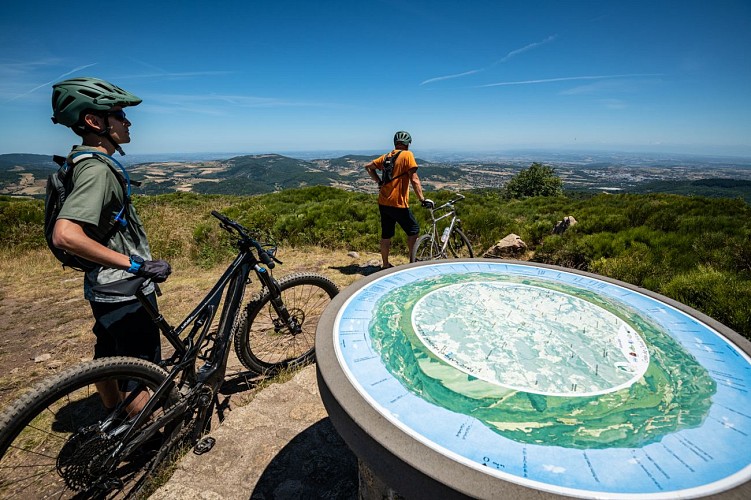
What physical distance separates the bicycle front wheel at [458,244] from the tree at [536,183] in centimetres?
4302

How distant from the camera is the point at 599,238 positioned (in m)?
5.64

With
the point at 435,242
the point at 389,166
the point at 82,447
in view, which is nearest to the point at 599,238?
the point at 435,242

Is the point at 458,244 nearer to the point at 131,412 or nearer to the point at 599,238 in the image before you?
the point at 599,238

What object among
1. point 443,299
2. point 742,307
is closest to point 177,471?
point 443,299

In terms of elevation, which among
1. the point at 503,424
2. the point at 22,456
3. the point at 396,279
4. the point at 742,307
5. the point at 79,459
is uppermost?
the point at 396,279

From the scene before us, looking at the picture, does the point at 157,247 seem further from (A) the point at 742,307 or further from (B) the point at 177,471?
(A) the point at 742,307

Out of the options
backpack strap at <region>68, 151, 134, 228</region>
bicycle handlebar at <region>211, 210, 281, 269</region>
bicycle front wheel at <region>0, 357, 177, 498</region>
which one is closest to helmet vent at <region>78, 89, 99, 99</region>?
backpack strap at <region>68, 151, 134, 228</region>

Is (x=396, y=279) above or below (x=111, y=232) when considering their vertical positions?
below

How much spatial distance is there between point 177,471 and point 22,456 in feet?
4.76

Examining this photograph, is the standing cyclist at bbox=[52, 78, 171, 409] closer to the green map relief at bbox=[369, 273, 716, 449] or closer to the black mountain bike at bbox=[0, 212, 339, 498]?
the black mountain bike at bbox=[0, 212, 339, 498]

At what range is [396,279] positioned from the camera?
2.77 m

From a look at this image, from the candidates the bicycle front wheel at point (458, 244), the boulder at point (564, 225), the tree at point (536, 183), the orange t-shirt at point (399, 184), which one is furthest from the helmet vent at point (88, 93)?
the tree at point (536, 183)

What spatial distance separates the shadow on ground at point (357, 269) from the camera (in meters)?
6.39

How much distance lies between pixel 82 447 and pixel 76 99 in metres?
2.06
